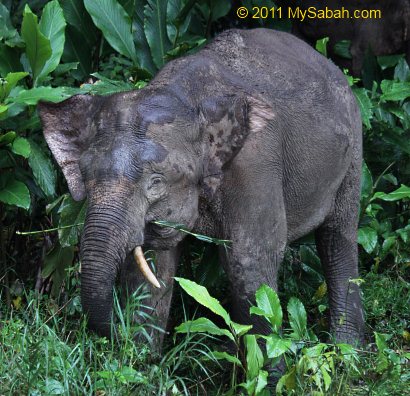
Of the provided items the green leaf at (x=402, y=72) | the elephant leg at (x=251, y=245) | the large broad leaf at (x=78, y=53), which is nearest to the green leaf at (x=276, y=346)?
the elephant leg at (x=251, y=245)

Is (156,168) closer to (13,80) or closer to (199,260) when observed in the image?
(13,80)

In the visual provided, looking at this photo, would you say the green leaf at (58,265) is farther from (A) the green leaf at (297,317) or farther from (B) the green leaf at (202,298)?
(B) the green leaf at (202,298)

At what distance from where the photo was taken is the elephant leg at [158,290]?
5.91 m

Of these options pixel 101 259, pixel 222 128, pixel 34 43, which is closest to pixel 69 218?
pixel 34 43

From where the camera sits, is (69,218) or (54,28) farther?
(54,28)

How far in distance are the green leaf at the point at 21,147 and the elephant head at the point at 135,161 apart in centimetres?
57

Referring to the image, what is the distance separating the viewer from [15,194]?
6488 millimetres

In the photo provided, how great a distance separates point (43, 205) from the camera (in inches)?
291

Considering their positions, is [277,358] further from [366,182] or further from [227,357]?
[366,182]

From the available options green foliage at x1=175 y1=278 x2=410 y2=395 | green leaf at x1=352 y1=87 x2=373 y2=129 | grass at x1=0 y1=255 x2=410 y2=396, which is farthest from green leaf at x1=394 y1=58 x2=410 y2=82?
green foliage at x1=175 y1=278 x2=410 y2=395

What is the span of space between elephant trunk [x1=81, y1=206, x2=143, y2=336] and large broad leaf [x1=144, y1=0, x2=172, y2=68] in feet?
8.87

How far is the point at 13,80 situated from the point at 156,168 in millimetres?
1557

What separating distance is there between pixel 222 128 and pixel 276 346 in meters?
1.22

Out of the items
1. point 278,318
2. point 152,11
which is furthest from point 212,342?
point 152,11
